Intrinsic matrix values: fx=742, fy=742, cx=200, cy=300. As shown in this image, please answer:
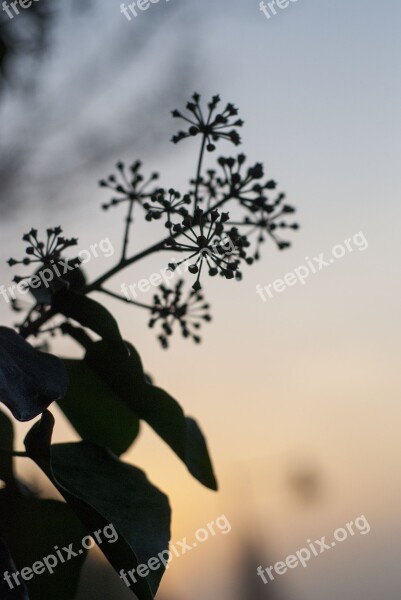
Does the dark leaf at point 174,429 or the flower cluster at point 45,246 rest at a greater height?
the flower cluster at point 45,246

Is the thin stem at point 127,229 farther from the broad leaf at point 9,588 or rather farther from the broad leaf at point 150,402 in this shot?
the broad leaf at point 9,588

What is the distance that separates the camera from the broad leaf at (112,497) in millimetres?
742

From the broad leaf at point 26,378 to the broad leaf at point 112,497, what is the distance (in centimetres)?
2

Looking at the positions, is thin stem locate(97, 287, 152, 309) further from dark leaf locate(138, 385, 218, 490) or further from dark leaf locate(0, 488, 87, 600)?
dark leaf locate(0, 488, 87, 600)

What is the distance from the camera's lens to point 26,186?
97.0 inches

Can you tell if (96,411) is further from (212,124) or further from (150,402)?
(212,124)

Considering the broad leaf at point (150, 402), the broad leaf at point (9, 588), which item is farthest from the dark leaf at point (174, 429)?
the broad leaf at point (9, 588)

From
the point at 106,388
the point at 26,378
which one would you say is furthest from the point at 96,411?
the point at 26,378

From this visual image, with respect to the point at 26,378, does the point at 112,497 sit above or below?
below

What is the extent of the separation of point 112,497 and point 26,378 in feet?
0.59

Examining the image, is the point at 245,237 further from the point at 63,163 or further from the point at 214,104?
the point at 63,163

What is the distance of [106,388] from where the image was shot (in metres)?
1.07

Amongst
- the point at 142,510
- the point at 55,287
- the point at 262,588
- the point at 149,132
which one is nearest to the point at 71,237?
the point at 55,287

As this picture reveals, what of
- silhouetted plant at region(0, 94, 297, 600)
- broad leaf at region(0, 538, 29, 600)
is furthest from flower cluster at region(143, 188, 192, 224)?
broad leaf at region(0, 538, 29, 600)
